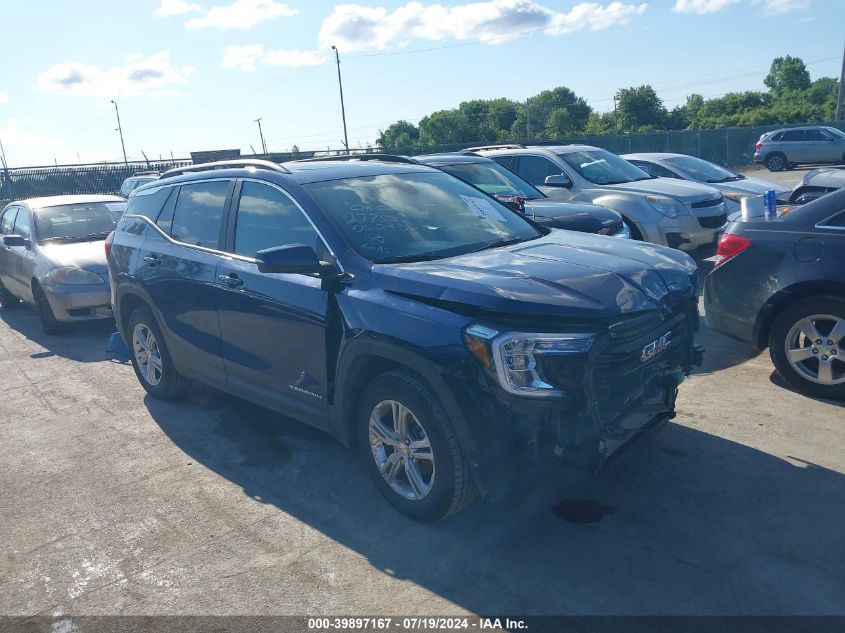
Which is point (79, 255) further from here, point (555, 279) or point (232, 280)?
point (555, 279)

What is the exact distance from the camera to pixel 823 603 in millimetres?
3080

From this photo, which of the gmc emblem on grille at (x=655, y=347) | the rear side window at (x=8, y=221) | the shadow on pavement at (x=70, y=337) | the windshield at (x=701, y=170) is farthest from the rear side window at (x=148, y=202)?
the windshield at (x=701, y=170)

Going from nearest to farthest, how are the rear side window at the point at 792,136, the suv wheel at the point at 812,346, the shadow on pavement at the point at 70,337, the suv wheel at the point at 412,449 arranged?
the suv wheel at the point at 412,449 → the suv wheel at the point at 812,346 → the shadow on pavement at the point at 70,337 → the rear side window at the point at 792,136

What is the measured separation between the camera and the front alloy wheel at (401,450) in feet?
12.5

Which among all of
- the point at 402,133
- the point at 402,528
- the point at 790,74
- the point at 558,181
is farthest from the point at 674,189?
the point at 790,74

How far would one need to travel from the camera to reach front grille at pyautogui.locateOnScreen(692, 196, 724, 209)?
980cm

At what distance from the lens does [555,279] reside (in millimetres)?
3688

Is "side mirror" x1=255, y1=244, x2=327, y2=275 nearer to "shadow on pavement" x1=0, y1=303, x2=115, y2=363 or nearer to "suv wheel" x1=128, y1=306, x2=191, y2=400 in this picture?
"suv wheel" x1=128, y1=306, x2=191, y2=400

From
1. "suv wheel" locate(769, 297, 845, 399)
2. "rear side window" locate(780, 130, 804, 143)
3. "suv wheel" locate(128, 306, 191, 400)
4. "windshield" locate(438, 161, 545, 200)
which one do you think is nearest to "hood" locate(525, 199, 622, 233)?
"windshield" locate(438, 161, 545, 200)

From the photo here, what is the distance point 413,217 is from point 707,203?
6.64 m

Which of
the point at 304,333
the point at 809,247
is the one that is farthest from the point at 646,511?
the point at 809,247

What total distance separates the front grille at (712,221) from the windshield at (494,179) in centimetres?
214

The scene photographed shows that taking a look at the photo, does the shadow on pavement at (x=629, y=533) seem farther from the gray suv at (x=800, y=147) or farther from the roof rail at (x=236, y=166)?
the gray suv at (x=800, y=147)

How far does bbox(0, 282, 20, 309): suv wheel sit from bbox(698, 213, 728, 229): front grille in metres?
9.87
